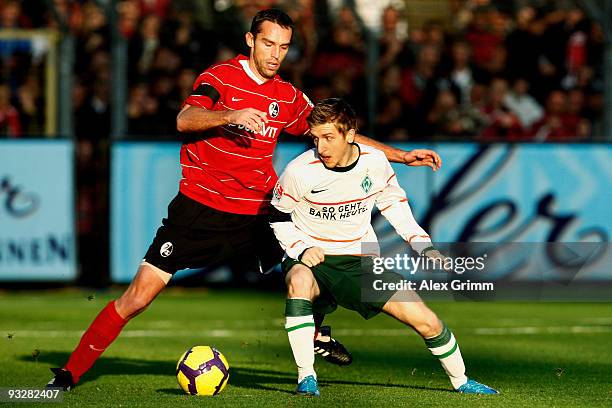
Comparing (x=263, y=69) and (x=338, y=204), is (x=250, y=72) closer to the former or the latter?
(x=263, y=69)

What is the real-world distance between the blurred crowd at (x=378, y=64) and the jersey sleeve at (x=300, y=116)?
664cm

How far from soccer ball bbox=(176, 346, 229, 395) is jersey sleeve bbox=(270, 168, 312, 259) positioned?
0.84 metres

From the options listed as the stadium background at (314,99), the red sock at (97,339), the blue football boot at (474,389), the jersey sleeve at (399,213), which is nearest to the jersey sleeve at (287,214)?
the jersey sleeve at (399,213)

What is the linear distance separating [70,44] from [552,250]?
19.8 ft

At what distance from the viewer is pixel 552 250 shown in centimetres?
1430

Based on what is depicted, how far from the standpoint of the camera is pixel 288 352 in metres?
10.5

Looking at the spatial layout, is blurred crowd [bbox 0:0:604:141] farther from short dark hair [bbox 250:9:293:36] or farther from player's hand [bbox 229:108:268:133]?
player's hand [bbox 229:108:268:133]

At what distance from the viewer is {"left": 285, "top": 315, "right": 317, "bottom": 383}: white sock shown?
7.58m

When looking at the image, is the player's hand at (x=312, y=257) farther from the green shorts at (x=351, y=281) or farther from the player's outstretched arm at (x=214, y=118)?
the player's outstretched arm at (x=214, y=118)

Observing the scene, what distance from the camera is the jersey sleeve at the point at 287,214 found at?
7812 mm

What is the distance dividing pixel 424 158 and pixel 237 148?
1216 mm

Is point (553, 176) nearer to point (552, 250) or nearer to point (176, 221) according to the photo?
point (552, 250)

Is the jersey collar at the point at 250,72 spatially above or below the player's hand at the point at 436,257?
above

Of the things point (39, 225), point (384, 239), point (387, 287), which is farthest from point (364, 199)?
point (39, 225)
